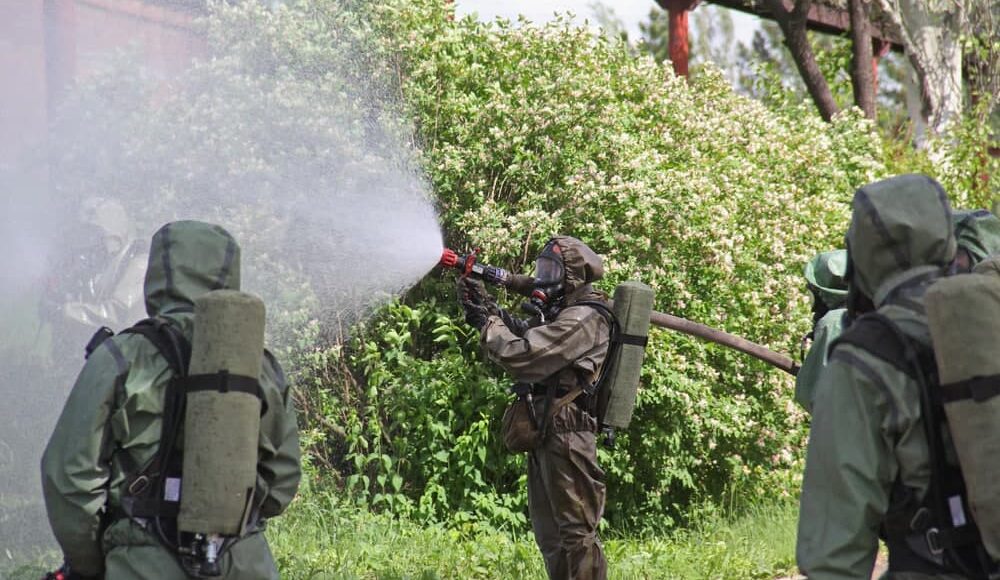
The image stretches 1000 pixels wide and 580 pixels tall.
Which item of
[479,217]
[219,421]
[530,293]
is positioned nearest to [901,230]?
[219,421]

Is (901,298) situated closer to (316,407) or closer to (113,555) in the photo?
(113,555)

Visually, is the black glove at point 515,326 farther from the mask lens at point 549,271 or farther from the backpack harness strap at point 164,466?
the backpack harness strap at point 164,466

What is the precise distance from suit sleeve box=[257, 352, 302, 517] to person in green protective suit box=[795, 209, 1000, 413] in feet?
5.79

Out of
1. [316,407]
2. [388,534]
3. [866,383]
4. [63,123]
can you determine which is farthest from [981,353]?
[63,123]

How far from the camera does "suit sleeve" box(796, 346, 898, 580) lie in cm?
258

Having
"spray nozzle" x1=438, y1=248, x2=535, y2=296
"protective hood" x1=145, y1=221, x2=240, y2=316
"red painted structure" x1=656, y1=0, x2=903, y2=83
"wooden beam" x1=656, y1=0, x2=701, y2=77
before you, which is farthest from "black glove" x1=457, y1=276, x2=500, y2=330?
"wooden beam" x1=656, y1=0, x2=701, y2=77

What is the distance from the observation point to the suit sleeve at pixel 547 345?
5.42 m

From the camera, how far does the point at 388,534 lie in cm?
695

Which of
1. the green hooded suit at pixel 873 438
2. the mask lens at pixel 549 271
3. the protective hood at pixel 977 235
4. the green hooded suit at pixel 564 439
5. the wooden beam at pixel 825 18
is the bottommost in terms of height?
the green hooded suit at pixel 564 439

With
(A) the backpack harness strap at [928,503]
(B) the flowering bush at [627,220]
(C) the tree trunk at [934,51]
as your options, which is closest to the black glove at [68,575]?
(A) the backpack harness strap at [928,503]

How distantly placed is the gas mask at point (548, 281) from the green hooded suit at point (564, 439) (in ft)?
0.40

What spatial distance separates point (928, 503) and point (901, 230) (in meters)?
0.65

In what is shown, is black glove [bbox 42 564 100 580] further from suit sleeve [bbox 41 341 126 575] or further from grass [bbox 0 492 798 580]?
grass [bbox 0 492 798 580]

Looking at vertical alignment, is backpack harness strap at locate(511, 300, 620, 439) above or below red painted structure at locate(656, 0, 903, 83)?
below
